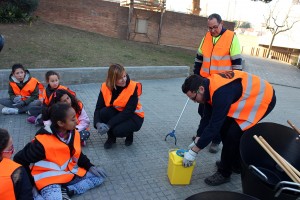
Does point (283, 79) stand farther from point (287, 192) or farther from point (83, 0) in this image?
point (287, 192)

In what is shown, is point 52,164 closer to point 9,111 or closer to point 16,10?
point 9,111

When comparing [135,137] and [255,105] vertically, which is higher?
[255,105]

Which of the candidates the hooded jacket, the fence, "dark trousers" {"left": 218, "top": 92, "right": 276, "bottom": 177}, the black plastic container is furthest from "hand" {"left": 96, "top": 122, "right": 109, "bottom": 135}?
the fence

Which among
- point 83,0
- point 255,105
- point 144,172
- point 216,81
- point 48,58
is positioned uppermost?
point 83,0

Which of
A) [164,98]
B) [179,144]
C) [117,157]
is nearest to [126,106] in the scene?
[117,157]

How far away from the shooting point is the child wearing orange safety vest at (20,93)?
446cm

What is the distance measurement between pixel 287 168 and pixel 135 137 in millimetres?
2371

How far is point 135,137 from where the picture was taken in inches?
161

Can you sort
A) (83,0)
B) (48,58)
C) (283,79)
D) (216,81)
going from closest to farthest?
(216,81)
(48,58)
(283,79)
(83,0)

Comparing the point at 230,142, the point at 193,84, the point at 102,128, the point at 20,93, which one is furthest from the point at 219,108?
the point at 20,93

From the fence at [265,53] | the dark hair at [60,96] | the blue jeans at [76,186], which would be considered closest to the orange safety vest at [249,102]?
the blue jeans at [76,186]

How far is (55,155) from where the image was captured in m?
2.48

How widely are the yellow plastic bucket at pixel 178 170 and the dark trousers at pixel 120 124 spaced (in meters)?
0.82

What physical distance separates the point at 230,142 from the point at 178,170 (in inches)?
24.8
